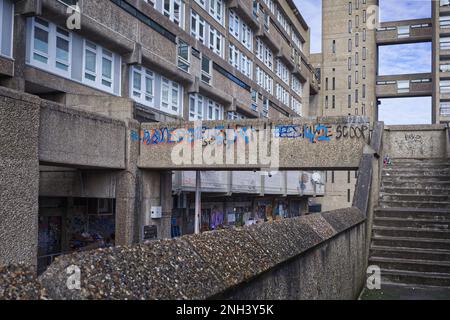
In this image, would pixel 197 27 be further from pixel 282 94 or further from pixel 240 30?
pixel 282 94

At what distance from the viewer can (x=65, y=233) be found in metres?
18.6

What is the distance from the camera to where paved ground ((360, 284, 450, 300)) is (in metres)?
7.41

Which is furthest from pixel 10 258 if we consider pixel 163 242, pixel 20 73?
pixel 163 242

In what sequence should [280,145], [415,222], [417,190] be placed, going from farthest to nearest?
1. [280,145]
2. [417,190]
3. [415,222]

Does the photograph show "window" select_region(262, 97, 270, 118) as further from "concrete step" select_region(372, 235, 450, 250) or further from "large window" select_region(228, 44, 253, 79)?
"concrete step" select_region(372, 235, 450, 250)

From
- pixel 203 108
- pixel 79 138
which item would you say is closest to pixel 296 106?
pixel 203 108

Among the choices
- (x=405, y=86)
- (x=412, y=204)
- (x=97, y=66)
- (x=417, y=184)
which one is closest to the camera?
(x=412, y=204)

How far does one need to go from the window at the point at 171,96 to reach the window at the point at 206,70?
9.20 feet

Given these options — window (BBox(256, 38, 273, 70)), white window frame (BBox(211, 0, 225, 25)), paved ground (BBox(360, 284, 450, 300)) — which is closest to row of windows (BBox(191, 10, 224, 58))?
white window frame (BBox(211, 0, 225, 25))

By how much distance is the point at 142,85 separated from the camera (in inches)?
901

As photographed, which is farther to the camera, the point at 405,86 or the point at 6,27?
the point at 405,86

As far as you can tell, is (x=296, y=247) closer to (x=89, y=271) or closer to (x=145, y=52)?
(x=89, y=271)

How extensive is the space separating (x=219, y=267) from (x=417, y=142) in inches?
548
